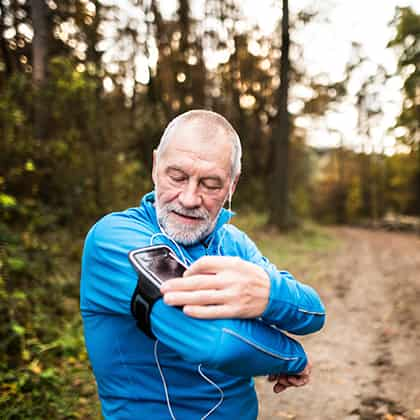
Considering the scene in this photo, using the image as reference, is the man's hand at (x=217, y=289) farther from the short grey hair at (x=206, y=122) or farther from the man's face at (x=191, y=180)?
the short grey hair at (x=206, y=122)

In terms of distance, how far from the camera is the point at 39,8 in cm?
802

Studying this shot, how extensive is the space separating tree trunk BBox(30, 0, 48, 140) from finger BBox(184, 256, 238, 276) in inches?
239

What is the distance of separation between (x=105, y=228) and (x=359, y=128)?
37940 mm

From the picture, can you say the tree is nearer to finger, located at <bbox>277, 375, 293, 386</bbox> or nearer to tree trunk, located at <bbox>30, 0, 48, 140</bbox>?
A: tree trunk, located at <bbox>30, 0, 48, 140</bbox>

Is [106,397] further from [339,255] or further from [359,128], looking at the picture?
[359,128]

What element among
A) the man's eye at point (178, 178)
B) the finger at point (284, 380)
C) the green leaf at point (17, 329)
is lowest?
the green leaf at point (17, 329)

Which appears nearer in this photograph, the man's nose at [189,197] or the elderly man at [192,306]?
the elderly man at [192,306]

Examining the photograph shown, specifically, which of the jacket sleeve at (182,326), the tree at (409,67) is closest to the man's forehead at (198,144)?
the jacket sleeve at (182,326)

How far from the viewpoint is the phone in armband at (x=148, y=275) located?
4.85 feet

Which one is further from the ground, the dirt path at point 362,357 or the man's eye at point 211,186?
the man's eye at point 211,186

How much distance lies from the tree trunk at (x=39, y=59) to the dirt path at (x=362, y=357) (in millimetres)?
5351

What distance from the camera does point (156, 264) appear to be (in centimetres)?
153

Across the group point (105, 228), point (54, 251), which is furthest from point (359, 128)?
point (105, 228)

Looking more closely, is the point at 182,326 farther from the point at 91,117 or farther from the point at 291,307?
the point at 91,117
